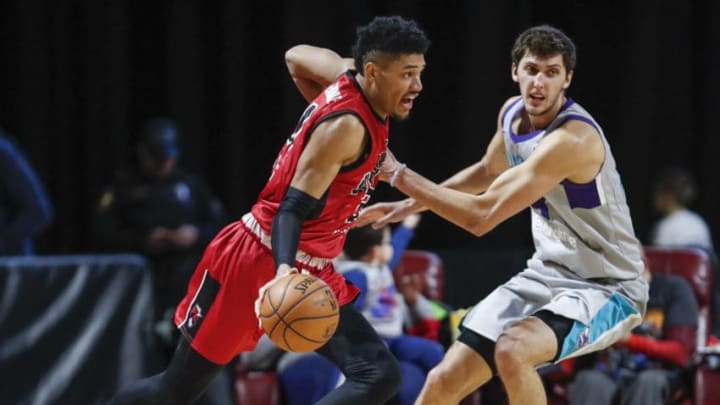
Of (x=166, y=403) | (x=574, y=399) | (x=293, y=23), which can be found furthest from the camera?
(x=293, y=23)

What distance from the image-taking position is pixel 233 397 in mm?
6496

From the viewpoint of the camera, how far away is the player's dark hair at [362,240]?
6.07 meters

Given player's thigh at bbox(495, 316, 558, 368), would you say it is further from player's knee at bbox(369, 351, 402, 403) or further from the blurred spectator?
the blurred spectator

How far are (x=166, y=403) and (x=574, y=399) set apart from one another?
8.32 feet

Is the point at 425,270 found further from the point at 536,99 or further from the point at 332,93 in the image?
the point at 332,93

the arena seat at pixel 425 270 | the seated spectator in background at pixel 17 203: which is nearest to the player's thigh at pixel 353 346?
the arena seat at pixel 425 270

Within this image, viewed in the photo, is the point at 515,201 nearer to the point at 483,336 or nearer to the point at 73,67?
the point at 483,336

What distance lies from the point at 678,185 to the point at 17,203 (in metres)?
4.32

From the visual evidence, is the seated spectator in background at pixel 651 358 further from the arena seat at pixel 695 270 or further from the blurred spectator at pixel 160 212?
the blurred spectator at pixel 160 212

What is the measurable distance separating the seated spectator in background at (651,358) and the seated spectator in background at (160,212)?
2.59m

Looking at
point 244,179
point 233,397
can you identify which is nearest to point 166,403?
point 233,397

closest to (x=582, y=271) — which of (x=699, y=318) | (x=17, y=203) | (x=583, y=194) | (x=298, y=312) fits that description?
(x=583, y=194)

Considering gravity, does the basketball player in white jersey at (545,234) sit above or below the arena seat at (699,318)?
above

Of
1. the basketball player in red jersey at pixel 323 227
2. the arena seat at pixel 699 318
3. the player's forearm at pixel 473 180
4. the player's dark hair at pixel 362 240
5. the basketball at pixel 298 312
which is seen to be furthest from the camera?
the arena seat at pixel 699 318
